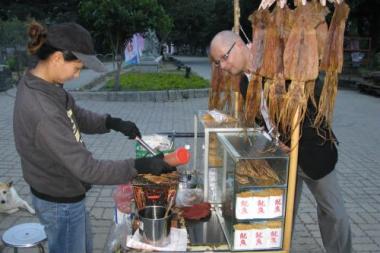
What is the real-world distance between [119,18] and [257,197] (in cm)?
1094

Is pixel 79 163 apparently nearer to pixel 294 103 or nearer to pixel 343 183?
pixel 294 103

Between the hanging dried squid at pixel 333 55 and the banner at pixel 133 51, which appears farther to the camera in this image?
the banner at pixel 133 51

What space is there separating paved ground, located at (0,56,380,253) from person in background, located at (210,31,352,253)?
42.2 inches

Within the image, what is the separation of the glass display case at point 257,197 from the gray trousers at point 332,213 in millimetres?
543

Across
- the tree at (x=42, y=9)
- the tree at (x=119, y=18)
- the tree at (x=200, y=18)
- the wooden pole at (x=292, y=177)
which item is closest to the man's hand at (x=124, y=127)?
the wooden pole at (x=292, y=177)

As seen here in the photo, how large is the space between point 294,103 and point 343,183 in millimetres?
3940

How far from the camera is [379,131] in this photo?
350 inches

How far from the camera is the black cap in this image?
1.99 metres

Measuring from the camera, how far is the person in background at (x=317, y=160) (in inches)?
97.2

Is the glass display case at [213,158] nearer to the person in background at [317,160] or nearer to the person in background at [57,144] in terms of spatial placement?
the person in background at [317,160]

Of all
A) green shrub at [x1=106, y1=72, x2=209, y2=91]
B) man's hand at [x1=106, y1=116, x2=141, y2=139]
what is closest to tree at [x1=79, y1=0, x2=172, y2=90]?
green shrub at [x1=106, y1=72, x2=209, y2=91]

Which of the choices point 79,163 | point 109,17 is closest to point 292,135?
point 79,163

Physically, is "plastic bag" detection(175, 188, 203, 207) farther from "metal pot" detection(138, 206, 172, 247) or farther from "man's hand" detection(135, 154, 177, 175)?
"man's hand" detection(135, 154, 177, 175)

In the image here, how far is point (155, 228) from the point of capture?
7.14 ft
